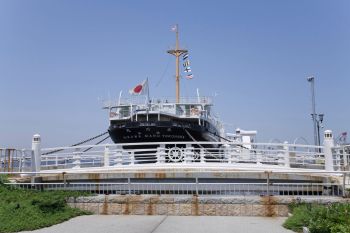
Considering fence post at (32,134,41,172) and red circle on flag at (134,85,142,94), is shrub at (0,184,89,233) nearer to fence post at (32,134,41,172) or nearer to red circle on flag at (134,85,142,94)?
fence post at (32,134,41,172)

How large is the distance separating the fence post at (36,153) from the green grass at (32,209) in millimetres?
5796

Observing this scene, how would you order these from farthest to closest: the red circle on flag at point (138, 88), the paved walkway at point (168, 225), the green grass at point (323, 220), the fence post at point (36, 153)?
the red circle on flag at point (138, 88)
the fence post at point (36, 153)
the paved walkway at point (168, 225)
the green grass at point (323, 220)

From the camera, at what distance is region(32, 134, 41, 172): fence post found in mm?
18188

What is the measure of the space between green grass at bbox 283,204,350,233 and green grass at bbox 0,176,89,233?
5.62 m

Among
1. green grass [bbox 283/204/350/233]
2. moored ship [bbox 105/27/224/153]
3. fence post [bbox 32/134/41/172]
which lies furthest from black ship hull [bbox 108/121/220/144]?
green grass [bbox 283/204/350/233]

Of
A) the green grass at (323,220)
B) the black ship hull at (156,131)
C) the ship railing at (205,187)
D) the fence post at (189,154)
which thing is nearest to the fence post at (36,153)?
the ship railing at (205,187)

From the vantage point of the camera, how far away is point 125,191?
13.8m

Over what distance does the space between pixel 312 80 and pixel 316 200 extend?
3414cm

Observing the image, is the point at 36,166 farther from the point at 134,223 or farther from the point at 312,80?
the point at 312,80

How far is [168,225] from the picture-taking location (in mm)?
9344

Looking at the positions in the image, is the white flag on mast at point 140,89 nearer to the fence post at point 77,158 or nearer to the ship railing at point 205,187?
the fence post at point 77,158

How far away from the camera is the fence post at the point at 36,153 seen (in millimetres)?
18188

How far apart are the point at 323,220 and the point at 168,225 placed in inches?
141

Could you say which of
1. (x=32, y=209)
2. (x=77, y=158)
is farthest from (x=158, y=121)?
(x=32, y=209)
